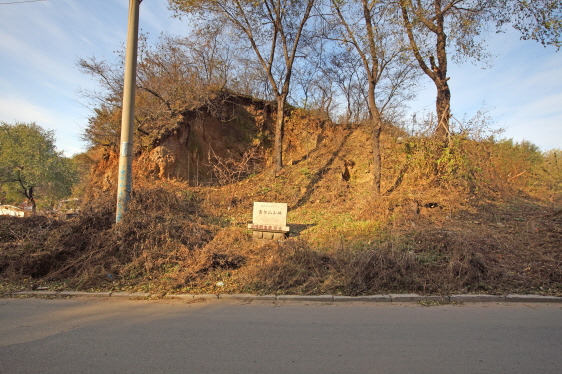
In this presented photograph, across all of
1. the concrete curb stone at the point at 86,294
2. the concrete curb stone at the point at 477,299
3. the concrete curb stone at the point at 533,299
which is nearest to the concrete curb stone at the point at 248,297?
the concrete curb stone at the point at 86,294

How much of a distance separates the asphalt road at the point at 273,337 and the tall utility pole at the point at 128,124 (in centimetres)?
263

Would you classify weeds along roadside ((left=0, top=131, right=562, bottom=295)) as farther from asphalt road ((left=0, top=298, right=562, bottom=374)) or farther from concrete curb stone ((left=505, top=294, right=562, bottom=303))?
asphalt road ((left=0, top=298, right=562, bottom=374))

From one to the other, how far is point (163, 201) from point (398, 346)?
23.8 feet

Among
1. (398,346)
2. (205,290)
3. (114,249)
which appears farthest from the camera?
(114,249)

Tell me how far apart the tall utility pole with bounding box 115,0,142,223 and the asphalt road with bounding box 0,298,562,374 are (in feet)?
8.63

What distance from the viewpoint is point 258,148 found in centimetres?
1994

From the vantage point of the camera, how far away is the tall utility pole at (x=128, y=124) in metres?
7.42

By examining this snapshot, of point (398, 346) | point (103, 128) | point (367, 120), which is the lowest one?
point (398, 346)

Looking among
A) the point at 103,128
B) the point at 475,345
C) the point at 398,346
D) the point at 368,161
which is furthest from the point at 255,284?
the point at 103,128

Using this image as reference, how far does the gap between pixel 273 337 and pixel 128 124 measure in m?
5.96

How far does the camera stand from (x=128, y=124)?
7535 mm

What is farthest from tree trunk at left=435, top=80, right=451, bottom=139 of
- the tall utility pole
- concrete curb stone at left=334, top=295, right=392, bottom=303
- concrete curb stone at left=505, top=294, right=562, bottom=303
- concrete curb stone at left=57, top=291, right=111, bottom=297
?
concrete curb stone at left=57, top=291, right=111, bottom=297

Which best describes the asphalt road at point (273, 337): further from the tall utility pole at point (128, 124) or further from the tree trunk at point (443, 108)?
the tree trunk at point (443, 108)

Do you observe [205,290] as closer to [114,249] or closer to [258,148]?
[114,249]
